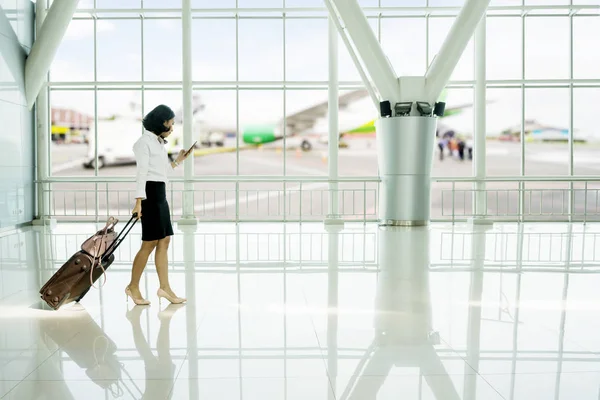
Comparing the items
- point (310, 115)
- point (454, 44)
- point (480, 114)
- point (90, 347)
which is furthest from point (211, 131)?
point (90, 347)

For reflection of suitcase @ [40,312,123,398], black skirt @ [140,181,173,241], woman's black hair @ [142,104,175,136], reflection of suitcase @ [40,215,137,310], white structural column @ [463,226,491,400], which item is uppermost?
woman's black hair @ [142,104,175,136]

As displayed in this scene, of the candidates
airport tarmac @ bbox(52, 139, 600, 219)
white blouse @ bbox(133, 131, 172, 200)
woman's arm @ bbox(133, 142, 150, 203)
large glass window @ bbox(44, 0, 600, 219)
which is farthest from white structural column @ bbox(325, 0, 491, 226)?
airport tarmac @ bbox(52, 139, 600, 219)

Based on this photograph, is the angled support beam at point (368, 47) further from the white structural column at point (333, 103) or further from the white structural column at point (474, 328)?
the white structural column at point (474, 328)

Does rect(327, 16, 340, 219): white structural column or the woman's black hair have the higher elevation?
rect(327, 16, 340, 219): white structural column

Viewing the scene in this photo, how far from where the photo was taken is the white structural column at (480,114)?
56.2 feet

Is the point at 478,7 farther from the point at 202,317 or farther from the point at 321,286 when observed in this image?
the point at 202,317

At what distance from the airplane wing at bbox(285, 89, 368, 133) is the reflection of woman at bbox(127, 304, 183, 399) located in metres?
30.3

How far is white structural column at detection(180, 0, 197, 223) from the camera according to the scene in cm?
1662

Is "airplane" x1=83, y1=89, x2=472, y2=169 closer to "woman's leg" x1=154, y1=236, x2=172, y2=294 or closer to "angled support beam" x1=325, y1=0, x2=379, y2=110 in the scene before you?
"angled support beam" x1=325, y1=0, x2=379, y2=110

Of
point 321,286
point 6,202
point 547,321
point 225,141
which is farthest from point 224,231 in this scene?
point 225,141

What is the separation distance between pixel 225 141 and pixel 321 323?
124 ft

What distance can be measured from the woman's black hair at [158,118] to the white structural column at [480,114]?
1309 cm

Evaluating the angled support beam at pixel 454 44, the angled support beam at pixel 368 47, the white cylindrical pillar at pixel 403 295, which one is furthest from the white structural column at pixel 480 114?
the white cylindrical pillar at pixel 403 295

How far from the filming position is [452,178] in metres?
17.6
